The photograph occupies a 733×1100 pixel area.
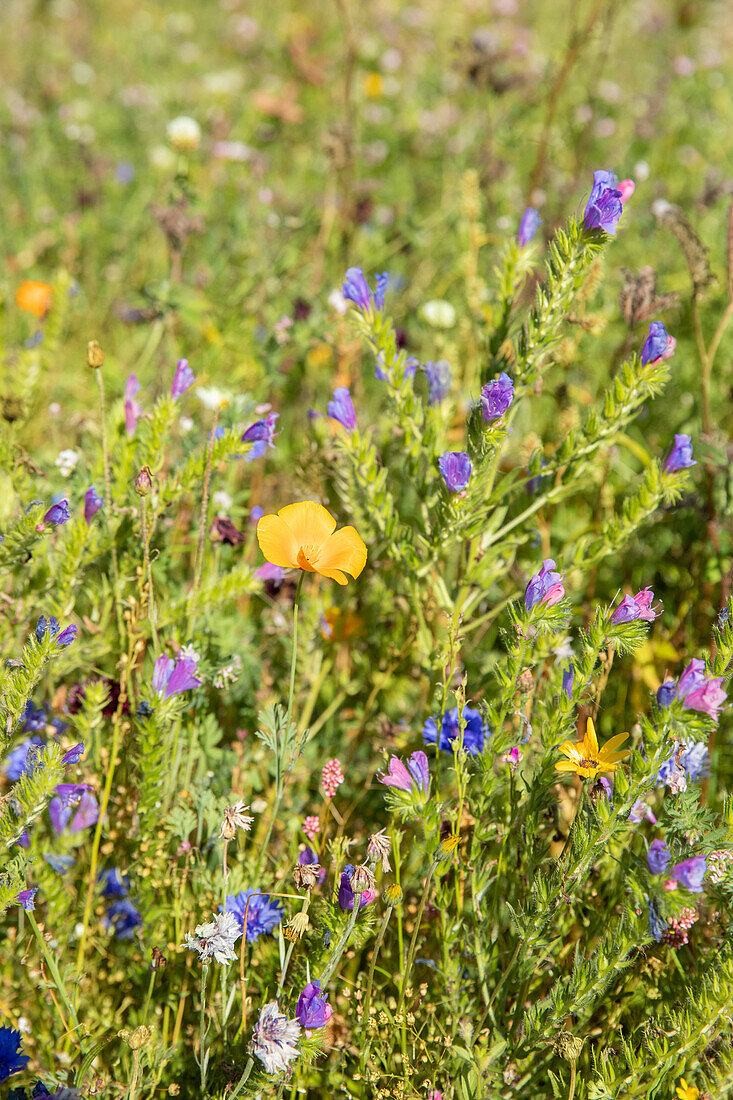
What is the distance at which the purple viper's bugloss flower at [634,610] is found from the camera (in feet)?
4.44

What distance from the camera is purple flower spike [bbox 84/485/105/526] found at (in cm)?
181

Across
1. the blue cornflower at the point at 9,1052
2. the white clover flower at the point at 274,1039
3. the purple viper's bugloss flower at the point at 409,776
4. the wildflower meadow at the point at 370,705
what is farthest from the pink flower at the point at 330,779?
the blue cornflower at the point at 9,1052

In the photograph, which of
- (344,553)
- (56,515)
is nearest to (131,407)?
(56,515)

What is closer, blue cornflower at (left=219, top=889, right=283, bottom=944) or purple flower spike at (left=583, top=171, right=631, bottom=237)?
purple flower spike at (left=583, top=171, right=631, bottom=237)

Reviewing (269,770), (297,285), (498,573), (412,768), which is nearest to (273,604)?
(269,770)

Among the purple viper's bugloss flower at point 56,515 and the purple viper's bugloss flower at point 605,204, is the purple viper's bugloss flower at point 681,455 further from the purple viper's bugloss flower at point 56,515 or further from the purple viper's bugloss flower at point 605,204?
the purple viper's bugloss flower at point 56,515

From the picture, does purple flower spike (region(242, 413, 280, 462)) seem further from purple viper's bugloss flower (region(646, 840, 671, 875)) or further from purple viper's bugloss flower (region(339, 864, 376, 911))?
purple viper's bugloss flower (region(646, 840, 671, 875))

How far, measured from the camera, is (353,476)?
178cm

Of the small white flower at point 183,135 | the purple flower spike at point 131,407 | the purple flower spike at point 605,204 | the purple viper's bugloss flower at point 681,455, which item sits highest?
the small white flower at point 183,135

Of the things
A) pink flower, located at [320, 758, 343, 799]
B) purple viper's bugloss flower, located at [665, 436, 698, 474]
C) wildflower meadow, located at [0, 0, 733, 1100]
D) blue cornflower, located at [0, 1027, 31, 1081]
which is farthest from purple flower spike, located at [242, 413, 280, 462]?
blue cornflower, located at [0, 1027, 31, 1081]

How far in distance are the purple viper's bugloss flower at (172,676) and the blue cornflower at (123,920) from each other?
506 mm

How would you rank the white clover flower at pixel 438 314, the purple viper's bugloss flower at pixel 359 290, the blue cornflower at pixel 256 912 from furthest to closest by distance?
the white clover flower at pixel 438 314, the purple viper's bugloss flower at pixel 359 290, the blue cornflower at pixel 256 912

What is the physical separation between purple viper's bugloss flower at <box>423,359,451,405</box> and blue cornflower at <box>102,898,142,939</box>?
1.31 metres

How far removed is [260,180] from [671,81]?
130 inches
